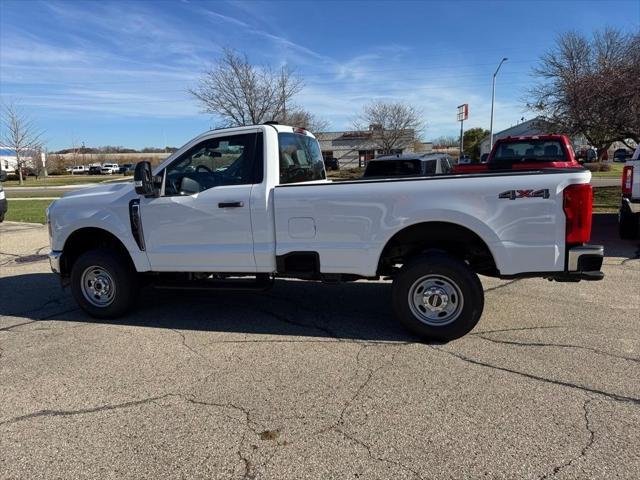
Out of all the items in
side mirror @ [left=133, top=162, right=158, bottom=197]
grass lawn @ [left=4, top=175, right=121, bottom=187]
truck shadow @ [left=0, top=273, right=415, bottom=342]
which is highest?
side mirror @ [left=133, top=162, right=158, bottom=197]

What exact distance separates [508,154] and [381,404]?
9.60m

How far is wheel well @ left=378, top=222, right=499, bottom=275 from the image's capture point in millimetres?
4711

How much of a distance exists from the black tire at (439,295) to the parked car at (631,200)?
19.3ft

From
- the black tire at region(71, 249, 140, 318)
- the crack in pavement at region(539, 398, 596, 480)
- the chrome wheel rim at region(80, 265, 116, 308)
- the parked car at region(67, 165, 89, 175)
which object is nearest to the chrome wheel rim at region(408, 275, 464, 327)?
A: the crack in pavement at region(539, 398, 596, 480)

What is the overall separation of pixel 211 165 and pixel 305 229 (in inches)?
51.3

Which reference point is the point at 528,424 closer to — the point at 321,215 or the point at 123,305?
the point at 321,215

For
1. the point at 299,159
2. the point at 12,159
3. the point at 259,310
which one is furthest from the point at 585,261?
the point at 12,159

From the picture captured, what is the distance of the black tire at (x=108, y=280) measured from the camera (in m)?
5.54

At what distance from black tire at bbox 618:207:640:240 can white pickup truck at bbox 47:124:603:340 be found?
619 centimetres

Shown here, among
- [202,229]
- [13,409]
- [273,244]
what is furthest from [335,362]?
[13,409]

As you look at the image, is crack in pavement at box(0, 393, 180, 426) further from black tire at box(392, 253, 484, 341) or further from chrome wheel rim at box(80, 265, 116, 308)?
black tire at box(392, 253, 484, 341)

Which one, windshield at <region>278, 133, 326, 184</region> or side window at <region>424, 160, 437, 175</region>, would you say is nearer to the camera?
windshield at <region>278, 133, 326, 184</region>

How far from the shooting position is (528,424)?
325 centimetres

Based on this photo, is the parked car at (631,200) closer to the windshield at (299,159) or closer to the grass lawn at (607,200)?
the grass lawn at (607,200)
